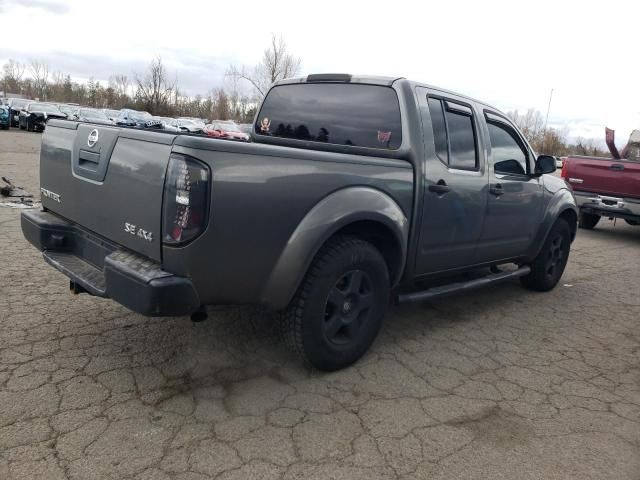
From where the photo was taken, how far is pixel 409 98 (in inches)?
143

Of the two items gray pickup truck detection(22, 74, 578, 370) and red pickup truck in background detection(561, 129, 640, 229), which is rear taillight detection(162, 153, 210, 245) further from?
red pickup truck in background detection(561, 129, 640, 229)

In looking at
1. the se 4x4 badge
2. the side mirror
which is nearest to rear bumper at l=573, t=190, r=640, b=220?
the side mirror

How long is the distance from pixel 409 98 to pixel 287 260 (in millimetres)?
1600

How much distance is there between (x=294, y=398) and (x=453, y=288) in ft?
5.57

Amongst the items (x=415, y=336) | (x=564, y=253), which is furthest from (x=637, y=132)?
(x=415, y=336)

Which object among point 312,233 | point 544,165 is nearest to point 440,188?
point 312,233

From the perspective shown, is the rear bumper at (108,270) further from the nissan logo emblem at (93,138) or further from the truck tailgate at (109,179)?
the nissan logo emblem at (93,138)

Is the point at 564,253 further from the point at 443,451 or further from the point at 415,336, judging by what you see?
the point at 443,451

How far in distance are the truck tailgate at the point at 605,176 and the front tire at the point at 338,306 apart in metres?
7.38

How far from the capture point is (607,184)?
9180 millimetres

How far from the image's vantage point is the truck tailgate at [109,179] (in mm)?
2594

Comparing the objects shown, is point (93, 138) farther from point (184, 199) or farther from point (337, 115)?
point (337, 115)

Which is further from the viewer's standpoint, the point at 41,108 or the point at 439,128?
the point at 41,108

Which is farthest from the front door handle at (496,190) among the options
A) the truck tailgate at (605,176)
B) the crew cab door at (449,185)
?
the truck tailgate at (605,176)
